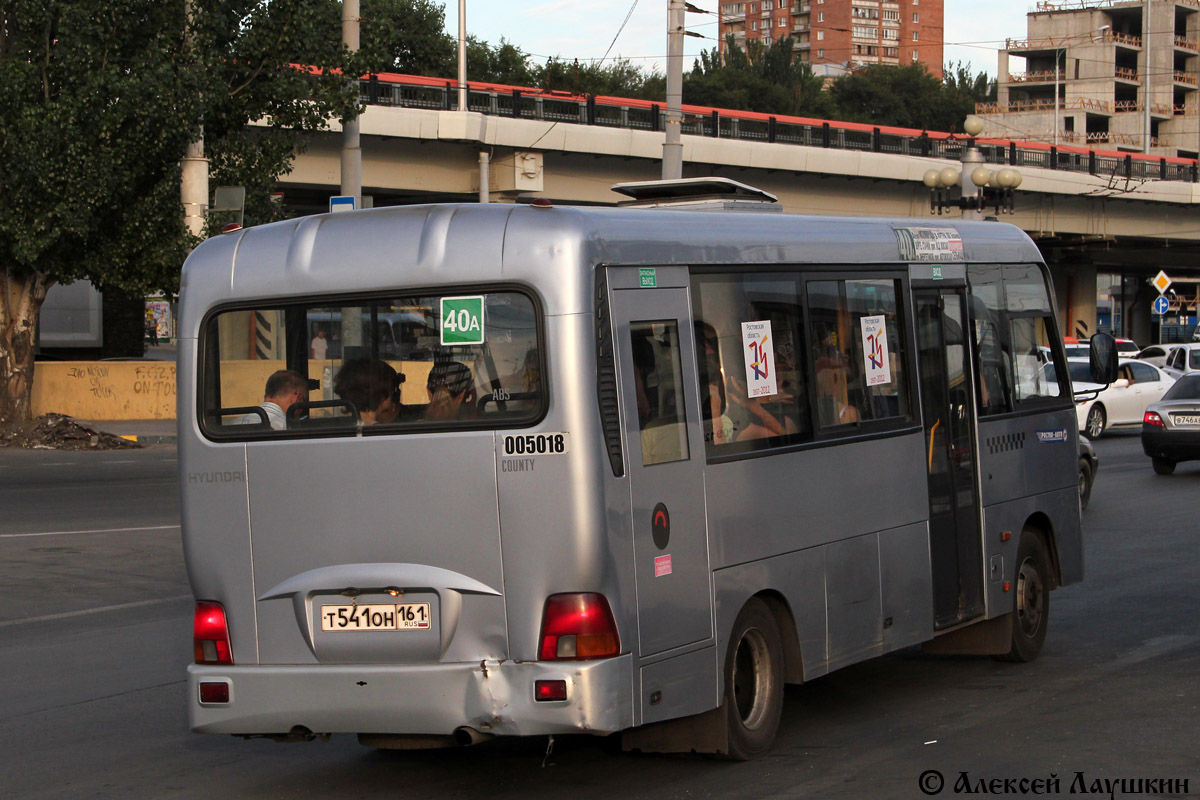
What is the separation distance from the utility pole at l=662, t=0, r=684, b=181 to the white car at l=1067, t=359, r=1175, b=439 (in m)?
9.68

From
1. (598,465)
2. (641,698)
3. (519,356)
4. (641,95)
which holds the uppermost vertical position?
(641,95)

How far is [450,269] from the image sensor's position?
5781 mm

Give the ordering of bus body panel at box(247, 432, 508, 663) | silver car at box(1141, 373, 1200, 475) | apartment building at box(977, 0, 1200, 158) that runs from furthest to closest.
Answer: apartment building at box(977, 0, 1200, 158) → silver car at box(1141, 373, 1200, 475) → bus body panel at box(247, 432, 508, 663)

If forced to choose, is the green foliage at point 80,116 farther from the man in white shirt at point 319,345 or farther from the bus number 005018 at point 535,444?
the bus number 005018 at point 535,444

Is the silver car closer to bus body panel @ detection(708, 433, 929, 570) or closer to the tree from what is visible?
the tree

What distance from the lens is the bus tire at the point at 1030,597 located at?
346 inches

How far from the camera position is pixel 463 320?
227 inches

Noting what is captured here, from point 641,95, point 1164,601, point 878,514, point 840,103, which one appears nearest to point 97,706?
point 878,514

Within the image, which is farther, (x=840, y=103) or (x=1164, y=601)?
(x=840, y=103)

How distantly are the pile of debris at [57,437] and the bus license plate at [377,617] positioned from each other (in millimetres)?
21010

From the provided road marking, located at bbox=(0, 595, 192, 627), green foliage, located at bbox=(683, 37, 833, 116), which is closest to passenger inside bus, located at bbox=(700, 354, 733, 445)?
road marking, located at bbox=(0, 595, 192, 627)

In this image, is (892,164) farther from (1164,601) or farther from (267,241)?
(267,241)

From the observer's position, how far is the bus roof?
223 inches

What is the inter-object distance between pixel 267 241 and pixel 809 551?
108 inches
